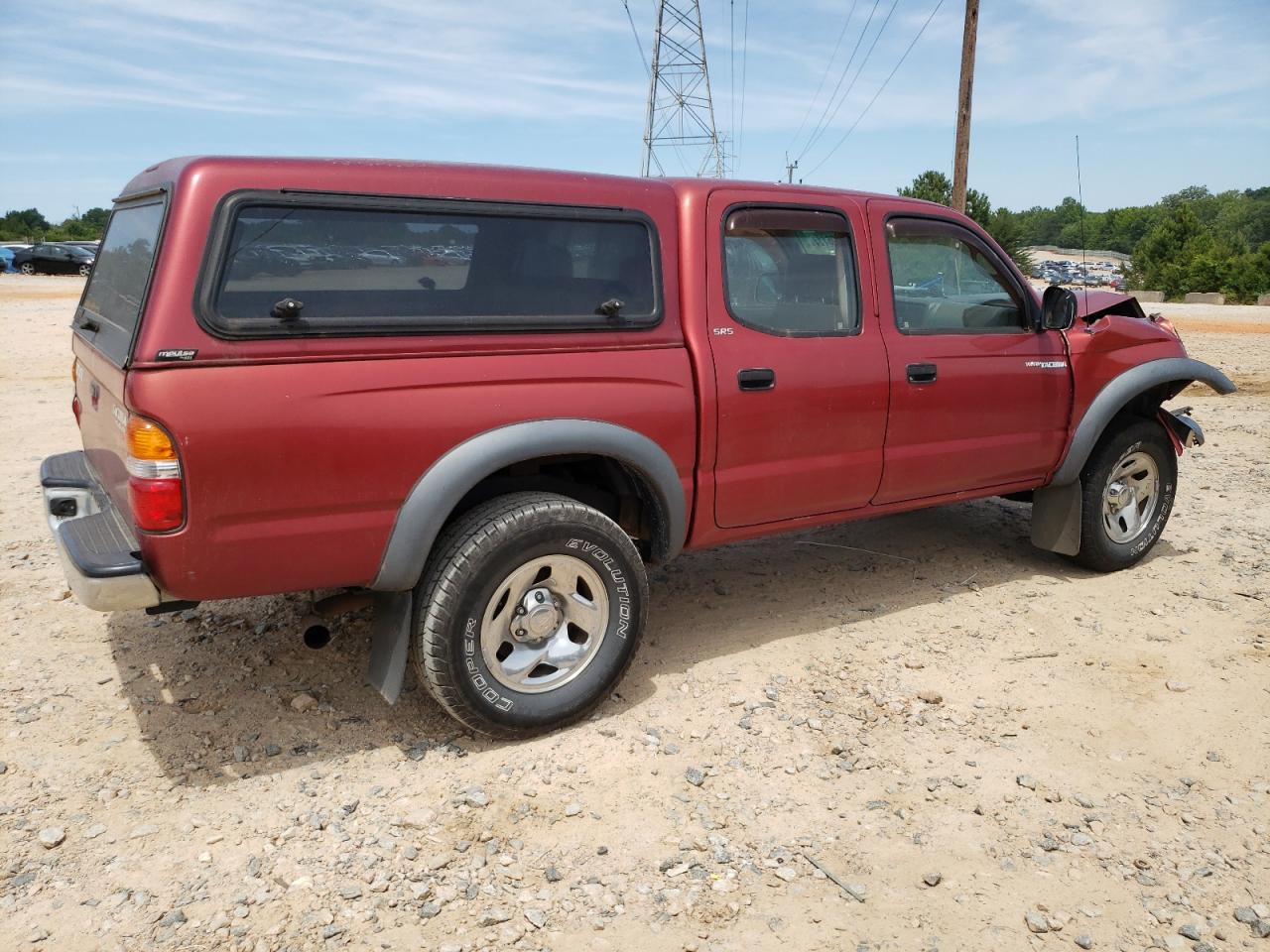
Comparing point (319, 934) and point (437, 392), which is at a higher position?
point (437, 392)

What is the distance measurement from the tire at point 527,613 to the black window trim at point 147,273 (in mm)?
1149

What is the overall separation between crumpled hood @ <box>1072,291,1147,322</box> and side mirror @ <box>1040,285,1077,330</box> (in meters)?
0.17

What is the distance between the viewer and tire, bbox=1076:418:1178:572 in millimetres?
5172

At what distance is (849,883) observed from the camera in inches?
112

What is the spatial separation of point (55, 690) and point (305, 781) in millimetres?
1287

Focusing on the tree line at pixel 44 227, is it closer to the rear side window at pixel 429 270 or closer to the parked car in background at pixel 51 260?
the parked car in background at pixel 51 260

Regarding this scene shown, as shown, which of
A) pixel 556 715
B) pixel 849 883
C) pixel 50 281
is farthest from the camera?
pixel 50 281

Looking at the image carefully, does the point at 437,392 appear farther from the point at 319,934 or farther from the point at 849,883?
the point at 849,883

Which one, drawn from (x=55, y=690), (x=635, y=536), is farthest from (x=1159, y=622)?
(x=55, y=690)

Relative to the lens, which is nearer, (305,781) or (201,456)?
(201,456)

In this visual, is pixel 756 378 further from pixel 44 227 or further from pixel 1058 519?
pixel 44 227

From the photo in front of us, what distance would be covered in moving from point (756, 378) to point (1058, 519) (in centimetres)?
232

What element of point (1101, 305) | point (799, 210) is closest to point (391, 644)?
point (799, 210)

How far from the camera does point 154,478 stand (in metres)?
2.86
